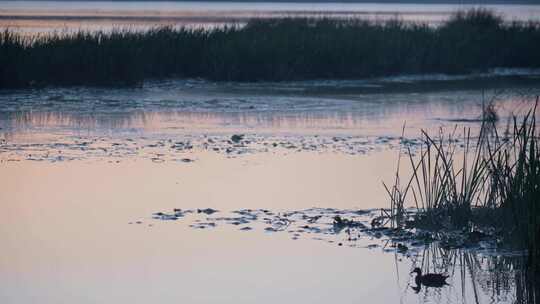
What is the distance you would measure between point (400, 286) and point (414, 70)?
1524cm

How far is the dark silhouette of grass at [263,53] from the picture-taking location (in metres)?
17.6

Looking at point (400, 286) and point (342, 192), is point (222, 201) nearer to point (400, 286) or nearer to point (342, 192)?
point (342, 192)

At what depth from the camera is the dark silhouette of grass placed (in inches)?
695

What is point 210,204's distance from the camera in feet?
27.9

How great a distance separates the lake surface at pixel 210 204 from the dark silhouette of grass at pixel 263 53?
1622 millimetres

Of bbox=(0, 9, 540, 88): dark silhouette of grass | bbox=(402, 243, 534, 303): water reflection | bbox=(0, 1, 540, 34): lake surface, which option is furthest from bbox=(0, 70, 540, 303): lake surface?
bbox=(0, 1, 540, 34): lake surface

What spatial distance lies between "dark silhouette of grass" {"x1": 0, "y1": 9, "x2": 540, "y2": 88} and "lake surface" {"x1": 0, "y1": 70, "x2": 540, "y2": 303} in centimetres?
162

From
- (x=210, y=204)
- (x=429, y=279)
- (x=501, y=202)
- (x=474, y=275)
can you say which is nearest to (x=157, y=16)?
(x=210, y=204)

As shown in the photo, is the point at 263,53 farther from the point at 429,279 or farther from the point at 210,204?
the point at 429,279

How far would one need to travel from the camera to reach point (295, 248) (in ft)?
23.6

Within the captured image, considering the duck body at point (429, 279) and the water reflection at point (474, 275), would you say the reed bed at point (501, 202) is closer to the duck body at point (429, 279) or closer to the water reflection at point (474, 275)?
the water reflection at point (474, 275)

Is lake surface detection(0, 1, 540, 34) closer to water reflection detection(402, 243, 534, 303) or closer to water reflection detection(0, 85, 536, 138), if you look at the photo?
water reflection detection(0, 85, 536, 138)

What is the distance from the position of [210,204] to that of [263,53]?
11.4 m

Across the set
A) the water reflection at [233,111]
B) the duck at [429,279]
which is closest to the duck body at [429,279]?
the duck at [429,279]
